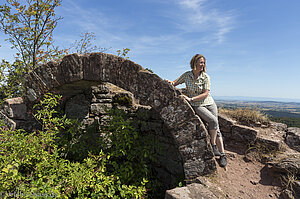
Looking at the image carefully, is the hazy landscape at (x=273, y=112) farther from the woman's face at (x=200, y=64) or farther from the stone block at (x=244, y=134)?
the woman's face at (x=200, y=64)

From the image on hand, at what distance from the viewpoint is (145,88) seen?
3.35 metres

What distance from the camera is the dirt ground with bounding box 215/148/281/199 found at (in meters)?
2.95

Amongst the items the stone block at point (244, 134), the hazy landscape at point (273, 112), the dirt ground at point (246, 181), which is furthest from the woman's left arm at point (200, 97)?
the hazy landscape at point (273, 112)

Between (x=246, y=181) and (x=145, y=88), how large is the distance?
2.86 metres

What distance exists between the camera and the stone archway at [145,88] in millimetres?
3111

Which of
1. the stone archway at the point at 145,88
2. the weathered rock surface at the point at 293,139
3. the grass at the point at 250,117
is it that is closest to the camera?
the stone archway at the point at 145,88

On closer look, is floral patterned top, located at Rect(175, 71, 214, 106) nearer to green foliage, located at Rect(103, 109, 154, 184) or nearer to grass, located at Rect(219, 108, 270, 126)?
green foliage, located at Rect(103, 109, 154, 184)

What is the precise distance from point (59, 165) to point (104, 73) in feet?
7.06

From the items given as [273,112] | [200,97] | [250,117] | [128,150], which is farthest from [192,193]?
[273,112]

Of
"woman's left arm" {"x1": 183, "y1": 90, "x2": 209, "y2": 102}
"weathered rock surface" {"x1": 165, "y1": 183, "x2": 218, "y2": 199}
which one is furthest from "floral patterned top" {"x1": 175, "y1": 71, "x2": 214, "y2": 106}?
"weathered rock surface" {"x1": 165, "y1": 183, "x2": 218, "y2": 199}

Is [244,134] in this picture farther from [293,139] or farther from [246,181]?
[246,181]

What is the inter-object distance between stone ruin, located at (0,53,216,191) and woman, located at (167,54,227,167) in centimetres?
33

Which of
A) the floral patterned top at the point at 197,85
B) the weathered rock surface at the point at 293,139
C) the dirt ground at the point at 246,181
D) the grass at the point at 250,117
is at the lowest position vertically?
the dirt ground at the point at 246,181

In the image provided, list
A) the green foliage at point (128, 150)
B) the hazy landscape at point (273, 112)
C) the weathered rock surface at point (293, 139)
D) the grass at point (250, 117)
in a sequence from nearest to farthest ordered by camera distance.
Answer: the green foliage at point (128, 150)
the weathered rock surface at point (293, 139)
the grass at point (250, 117)
the hazy landscape at point (273, 112)
